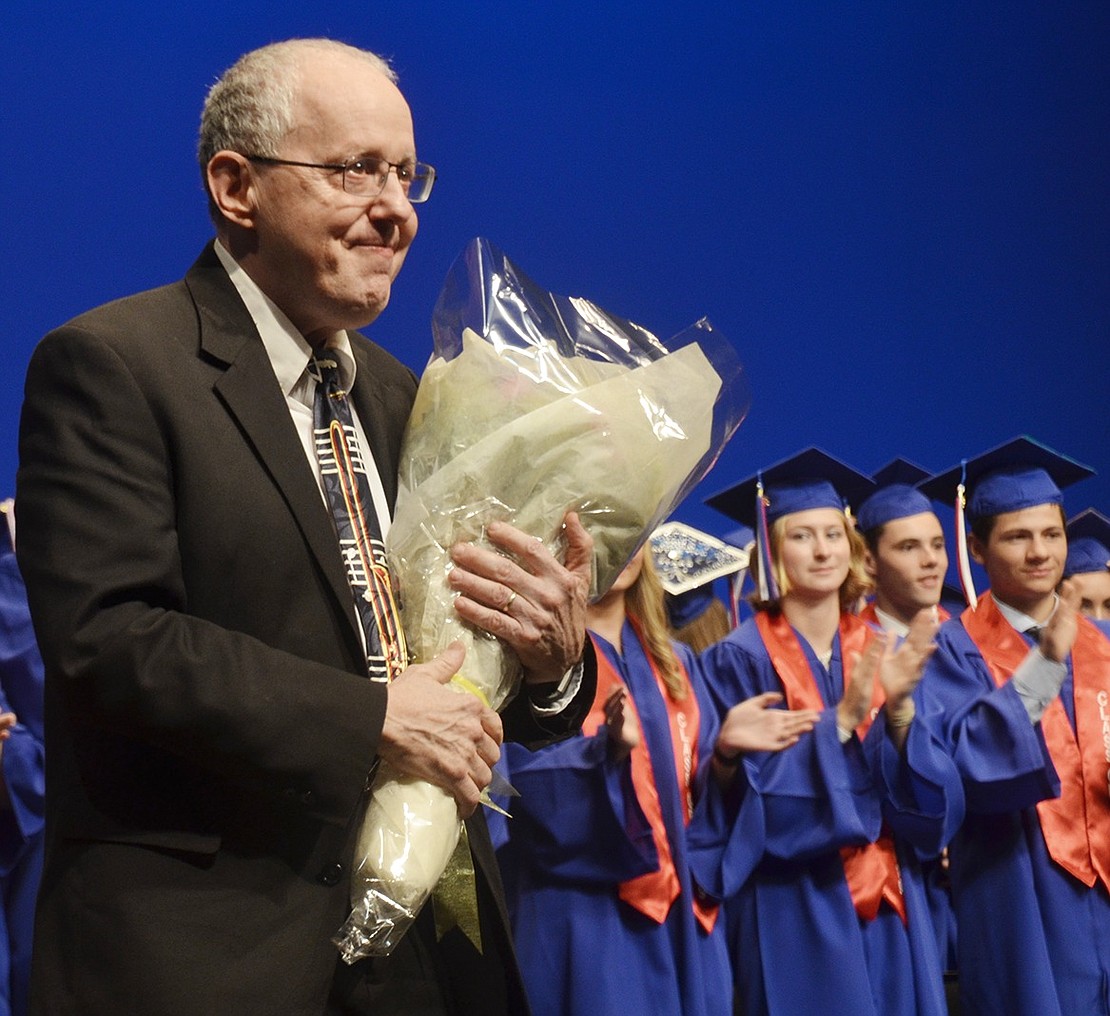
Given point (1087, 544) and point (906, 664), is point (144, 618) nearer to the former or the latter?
point (906, 664)

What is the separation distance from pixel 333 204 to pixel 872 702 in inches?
109

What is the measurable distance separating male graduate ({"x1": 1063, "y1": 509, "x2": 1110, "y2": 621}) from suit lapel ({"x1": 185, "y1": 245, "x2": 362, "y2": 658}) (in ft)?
14.3

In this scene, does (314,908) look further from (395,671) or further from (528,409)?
(528,409)

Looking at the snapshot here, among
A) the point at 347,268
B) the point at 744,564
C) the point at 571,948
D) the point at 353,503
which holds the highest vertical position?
the point at 744,564

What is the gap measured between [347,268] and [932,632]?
2257mm

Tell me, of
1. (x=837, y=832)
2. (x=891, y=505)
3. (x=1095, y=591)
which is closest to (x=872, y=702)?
(x=837, y=832)

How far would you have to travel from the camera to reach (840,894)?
3.62 metres

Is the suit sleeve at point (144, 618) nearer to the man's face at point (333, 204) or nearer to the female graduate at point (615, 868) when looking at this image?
the man's face at point (333, 204)

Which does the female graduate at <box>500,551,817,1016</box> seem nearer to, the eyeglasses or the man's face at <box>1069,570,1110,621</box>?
the eyeglasses

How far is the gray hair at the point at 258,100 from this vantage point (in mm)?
1564

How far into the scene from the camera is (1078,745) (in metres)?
3.96

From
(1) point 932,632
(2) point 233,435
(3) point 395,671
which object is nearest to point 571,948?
(1) point 932,632

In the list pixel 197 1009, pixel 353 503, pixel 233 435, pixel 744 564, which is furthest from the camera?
pixel 744 564

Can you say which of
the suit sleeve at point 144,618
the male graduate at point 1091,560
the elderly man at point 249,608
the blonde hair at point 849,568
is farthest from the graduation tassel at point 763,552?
the suit sleeve at point 144,618
